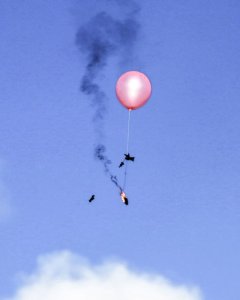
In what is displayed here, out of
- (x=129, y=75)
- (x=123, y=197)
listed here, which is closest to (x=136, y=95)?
(x=129, y=75)

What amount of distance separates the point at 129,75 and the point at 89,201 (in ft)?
11.4

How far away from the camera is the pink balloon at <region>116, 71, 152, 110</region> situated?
12305 mm

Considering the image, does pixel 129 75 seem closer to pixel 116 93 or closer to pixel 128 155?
pixel 116 93

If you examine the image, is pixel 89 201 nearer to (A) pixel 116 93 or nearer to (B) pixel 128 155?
(B) pixel 128 155

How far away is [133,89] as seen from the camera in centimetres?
1229

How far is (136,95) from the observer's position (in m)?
12.3

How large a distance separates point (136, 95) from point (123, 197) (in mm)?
2727

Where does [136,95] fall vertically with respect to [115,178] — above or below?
above

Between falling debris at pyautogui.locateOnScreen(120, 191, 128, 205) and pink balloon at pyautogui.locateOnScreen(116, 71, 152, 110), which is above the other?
pink balloon at pyautogui.locateOnScreen(116, 71, 152, 110)

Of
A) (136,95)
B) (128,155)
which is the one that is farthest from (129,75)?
(128,155)

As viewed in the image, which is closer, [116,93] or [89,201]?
[89,201]

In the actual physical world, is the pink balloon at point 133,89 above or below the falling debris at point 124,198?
above

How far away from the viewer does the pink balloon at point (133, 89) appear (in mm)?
12305

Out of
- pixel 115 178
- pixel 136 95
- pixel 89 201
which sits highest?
pixel 136 95
